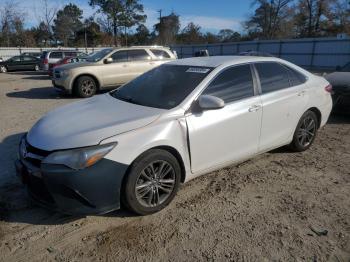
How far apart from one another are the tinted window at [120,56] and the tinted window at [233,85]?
25.7 ft

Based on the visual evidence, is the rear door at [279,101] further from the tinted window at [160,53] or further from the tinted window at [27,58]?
the tinted window at [27,58]

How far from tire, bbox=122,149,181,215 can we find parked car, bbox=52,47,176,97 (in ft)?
26.9

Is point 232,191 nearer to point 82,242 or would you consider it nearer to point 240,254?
point 240,254

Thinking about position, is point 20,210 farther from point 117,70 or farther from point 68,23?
point 68,23

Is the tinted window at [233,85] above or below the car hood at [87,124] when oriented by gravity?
above

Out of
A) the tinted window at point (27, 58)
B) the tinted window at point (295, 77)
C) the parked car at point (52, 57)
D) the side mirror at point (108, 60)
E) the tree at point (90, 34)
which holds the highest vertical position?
the tree at point (90, 34)

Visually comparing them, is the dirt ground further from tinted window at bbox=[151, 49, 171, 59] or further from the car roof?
tinted window at bbox=[151, 49, 171, 59]

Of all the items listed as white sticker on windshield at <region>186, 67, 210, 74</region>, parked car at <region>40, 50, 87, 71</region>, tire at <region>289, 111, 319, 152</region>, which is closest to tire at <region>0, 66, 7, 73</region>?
parked car at <region>40, 50, 87, 71</region>

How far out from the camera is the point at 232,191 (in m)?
4.05

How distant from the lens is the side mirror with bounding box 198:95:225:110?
3.63 m

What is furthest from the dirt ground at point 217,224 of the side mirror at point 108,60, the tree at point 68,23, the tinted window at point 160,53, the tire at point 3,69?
the tree at point 68,23

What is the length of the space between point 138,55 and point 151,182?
29.9 feet

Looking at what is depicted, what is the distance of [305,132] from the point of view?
5.24 metres

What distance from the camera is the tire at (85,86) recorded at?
1094cm
